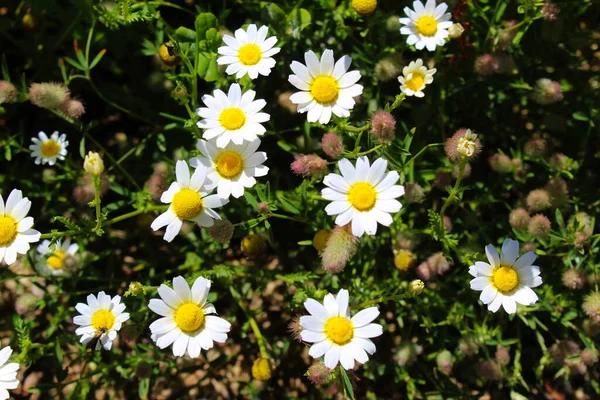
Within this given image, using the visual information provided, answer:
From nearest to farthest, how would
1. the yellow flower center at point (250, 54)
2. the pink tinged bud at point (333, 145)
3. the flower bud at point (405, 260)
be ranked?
1. the pink tinged bud at point (333, 145)
2. the yellow flower center at point (250, 54)
3. the flower bud at point (405, 260)

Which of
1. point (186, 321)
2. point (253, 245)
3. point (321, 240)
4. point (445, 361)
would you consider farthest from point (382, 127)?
point (445, 361)

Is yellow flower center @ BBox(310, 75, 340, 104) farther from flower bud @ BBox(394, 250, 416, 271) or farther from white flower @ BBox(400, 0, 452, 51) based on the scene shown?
flower bud @ BBox(394, 250, 416, 271)

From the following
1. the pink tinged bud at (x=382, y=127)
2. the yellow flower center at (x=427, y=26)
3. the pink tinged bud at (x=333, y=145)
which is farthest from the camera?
the yellow flower center at (x=427, y=26)

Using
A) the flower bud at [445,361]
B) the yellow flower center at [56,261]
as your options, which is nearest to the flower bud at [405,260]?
the flower bud at [445,361]

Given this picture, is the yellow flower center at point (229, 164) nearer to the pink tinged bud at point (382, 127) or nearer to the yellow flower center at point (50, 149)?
the pink tinged bud at point (382, 127)

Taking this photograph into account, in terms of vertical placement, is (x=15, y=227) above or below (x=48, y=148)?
above

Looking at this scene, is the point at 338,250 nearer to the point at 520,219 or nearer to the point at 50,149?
the point at 520,219

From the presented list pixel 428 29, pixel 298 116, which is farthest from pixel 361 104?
pixel 428 29

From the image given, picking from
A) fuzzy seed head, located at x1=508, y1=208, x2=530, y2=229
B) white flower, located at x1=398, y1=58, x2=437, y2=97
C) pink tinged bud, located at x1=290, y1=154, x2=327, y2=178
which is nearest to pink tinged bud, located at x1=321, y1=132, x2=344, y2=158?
pink tinged bud, located at x1=290, y1=154, x2=327, y2=178
